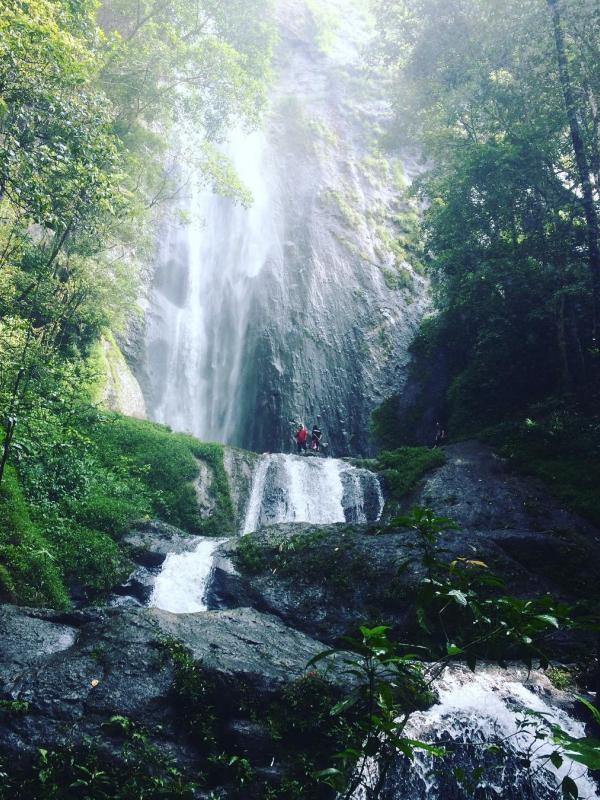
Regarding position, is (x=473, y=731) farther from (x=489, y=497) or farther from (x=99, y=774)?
(x=489, y=497)

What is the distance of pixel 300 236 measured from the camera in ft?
94.2

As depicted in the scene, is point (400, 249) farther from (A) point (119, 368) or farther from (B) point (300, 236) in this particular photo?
(A) point (119, 368)

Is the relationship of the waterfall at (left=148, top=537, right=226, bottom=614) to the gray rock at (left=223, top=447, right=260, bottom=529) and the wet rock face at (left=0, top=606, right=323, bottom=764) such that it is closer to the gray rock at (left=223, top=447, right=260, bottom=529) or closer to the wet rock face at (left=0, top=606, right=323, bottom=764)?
the wet rock face at (left=0, top=606, right=323, bottom=764)

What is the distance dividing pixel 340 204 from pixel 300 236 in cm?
387

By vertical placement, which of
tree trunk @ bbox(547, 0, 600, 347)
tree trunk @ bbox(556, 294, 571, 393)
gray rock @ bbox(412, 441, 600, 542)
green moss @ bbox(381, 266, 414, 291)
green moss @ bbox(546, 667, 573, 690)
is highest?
green moss @ bbox(381, 266, 414, 291)

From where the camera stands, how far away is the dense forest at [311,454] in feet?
16.2

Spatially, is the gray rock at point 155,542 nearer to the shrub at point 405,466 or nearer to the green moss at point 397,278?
the shrub at point 405,466

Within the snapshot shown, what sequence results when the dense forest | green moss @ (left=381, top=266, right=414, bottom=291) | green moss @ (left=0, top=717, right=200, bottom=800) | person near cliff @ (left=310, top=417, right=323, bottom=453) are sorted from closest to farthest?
green moss @ (left=0, top=717, right=200, bottom=800)
the dense forest
person near cliff @ (left=310, top=417, right=323, bottom=453)
green moss @ (left=381, top=266, right=414, bottom=291)

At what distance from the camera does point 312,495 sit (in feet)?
53.1

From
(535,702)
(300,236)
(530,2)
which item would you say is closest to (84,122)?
(535,702)

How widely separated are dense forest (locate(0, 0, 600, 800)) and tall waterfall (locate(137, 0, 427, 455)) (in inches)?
12.6

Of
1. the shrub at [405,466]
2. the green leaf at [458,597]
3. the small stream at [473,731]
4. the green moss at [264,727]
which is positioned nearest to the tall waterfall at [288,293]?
the shrub at [405,466]

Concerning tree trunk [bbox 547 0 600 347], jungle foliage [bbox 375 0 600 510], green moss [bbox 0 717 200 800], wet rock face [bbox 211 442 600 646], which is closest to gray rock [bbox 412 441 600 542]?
wet rock face [bbox 211 442 600 646]

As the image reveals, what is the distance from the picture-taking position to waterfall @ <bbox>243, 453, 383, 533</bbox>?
15466 millimetres
